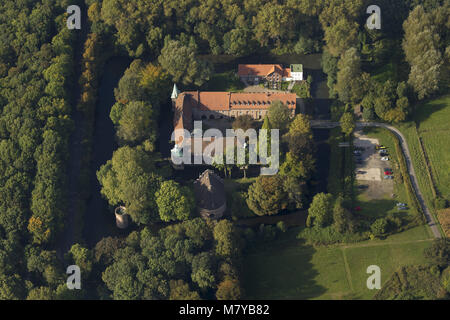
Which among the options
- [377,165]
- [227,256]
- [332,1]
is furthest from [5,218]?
[332,1]

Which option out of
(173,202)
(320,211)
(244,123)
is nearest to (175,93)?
(244,123)

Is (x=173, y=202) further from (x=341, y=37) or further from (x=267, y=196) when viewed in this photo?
(x=341, y=37)

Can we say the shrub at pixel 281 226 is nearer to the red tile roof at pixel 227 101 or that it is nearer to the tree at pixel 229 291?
the tree at pixel 229 291

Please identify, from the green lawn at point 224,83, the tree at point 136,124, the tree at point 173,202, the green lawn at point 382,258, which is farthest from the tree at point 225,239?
the green lawn at point 224,83

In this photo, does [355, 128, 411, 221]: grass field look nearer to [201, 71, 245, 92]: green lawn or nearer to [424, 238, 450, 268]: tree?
[424, 238, 450, 268]: tree

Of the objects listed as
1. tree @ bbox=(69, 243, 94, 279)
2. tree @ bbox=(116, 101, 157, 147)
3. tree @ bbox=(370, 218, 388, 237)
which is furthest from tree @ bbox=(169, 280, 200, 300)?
tree @ bbox=(116, 101, 157, 147)

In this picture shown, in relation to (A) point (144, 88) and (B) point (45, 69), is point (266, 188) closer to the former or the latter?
(A) point (144, 88)
